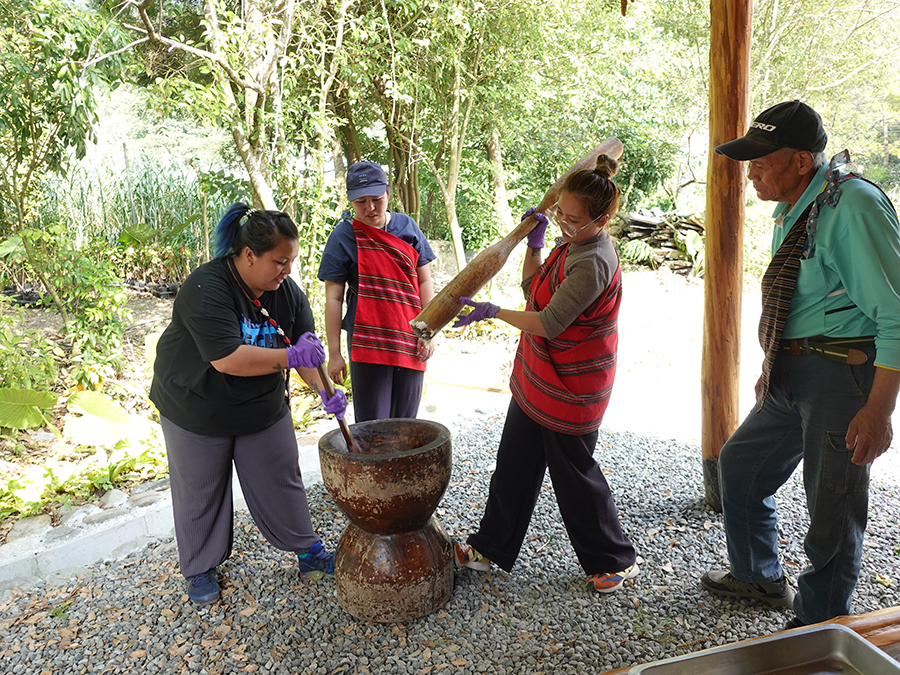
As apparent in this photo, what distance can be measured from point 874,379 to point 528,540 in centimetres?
→ 168

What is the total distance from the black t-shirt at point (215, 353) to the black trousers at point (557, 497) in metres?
0.99

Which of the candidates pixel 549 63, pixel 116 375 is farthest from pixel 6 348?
pixel 549 63

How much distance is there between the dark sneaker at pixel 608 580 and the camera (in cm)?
254

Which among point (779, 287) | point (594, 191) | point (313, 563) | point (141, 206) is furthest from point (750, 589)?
point (141, 206)

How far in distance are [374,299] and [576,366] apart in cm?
→ 113

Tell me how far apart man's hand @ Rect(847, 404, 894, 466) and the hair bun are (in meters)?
1.15

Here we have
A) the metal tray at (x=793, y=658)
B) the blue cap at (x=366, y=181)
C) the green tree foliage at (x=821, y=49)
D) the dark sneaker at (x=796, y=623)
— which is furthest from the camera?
the green tree foliage at (x=821, y=49)

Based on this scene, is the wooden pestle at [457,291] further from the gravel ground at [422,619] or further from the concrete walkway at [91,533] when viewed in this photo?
the concrete walkway at [91,533]

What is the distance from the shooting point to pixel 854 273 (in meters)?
1.80

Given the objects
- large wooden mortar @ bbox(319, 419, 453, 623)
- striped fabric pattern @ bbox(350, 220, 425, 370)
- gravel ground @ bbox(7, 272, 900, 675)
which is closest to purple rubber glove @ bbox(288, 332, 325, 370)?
large wooden mortar @ bbox(319, 419, 453, 623)

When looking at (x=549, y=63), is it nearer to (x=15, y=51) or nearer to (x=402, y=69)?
(x=402, y=69)

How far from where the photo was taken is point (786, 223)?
6.96 ft

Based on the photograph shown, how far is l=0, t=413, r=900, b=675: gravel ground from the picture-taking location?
2.23 m

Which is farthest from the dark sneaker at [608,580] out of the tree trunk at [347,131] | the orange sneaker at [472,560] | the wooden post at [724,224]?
the tree trunk at [347,131]
